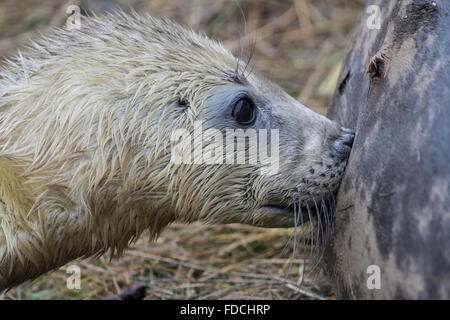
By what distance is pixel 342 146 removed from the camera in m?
2.67

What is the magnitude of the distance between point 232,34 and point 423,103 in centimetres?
456

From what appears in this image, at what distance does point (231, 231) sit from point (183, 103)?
2.09 meters

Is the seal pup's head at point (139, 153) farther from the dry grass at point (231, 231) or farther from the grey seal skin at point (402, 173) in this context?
the dry grass at point (231, 231)

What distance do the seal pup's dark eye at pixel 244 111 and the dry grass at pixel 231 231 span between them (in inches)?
29.7

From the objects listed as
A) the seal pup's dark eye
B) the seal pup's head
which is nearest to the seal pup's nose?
the seal pup's head

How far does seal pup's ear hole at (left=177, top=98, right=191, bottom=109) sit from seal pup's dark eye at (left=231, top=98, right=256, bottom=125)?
20 centimetres

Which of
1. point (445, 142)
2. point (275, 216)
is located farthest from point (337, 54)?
point (445, 142)

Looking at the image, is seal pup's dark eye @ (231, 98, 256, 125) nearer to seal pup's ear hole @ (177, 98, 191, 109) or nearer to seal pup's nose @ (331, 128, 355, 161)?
seal pup's ear hole @ (177, 98, 191, 109)

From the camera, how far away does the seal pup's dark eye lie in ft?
8.87

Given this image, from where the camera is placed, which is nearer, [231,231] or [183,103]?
[183,103]

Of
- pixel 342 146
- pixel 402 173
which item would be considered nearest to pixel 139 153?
pixel 342 146

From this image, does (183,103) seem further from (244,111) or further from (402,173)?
(402,173)
